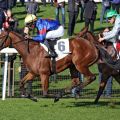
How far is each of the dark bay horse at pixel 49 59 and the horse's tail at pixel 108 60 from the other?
156mm

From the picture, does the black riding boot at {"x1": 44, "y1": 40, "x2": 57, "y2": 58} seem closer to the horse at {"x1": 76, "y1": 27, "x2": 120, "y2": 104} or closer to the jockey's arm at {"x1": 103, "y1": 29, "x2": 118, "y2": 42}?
the horse at {"x1": 76, "y1": 27, "x2": 120, "y2": 104}

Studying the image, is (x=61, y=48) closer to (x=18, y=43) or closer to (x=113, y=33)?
(x=18, y=43)

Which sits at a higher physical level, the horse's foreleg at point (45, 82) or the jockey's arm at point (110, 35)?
the jockey's arm at point (110, 35)

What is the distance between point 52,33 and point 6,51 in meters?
1.82

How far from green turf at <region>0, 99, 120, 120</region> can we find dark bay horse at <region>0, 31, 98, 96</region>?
0.55 metres

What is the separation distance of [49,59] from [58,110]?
1273 mm

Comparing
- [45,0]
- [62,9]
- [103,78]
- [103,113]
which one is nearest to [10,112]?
[103,113]

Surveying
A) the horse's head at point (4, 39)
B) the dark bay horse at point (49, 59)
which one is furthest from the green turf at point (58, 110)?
the horse's head at point (4, 39)

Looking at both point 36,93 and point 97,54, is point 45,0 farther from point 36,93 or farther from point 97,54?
point 97,54

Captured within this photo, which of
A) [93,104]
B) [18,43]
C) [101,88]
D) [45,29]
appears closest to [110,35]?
[101,88]

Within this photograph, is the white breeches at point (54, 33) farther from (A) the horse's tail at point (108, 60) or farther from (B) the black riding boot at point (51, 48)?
(A) the horse's tail at point (108, 60)

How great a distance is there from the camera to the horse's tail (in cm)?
1297

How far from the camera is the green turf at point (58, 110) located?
437 inches

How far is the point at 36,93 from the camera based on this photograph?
14969 mm
